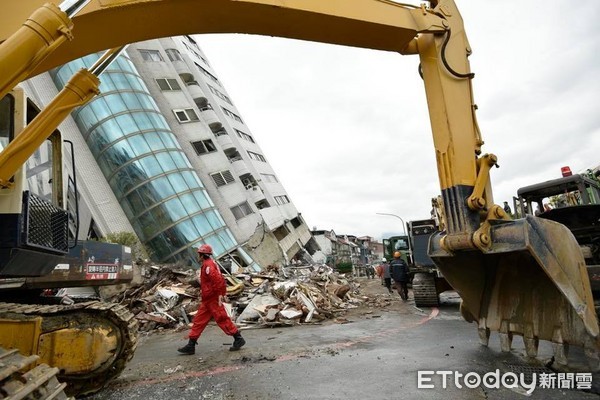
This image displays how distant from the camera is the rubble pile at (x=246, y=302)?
403 inches

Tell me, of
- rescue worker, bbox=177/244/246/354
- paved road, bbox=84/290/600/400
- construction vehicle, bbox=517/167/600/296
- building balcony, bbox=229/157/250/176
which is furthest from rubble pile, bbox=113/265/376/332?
building balcony, bbox=229/157/250/176

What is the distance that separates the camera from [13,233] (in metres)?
3.18

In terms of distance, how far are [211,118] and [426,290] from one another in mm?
28268

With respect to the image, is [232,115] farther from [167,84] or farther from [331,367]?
[331,367]

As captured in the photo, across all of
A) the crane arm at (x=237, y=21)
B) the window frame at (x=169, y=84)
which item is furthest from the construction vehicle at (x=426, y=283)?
the window frame at (x=169, y=84)

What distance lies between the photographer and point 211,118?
35.1 m

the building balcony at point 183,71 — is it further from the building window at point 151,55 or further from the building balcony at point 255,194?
the building balcony at point 255,194

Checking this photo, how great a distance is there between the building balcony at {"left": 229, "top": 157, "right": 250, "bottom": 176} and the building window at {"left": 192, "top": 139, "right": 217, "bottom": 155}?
3.29 m

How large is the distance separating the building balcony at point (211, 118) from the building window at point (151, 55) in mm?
→ 5483

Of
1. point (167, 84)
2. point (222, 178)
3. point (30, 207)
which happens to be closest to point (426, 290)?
point (30, 207)

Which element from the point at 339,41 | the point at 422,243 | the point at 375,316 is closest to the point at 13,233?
the point at 339,41

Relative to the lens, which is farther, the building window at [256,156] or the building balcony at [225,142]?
the building window at [256,156]

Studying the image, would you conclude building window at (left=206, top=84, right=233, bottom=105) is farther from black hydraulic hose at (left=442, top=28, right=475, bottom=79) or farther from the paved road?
black hydraulic hose at (left=442, top=28, right=475, bottom=79)

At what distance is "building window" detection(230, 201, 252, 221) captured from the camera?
95.8 feet
